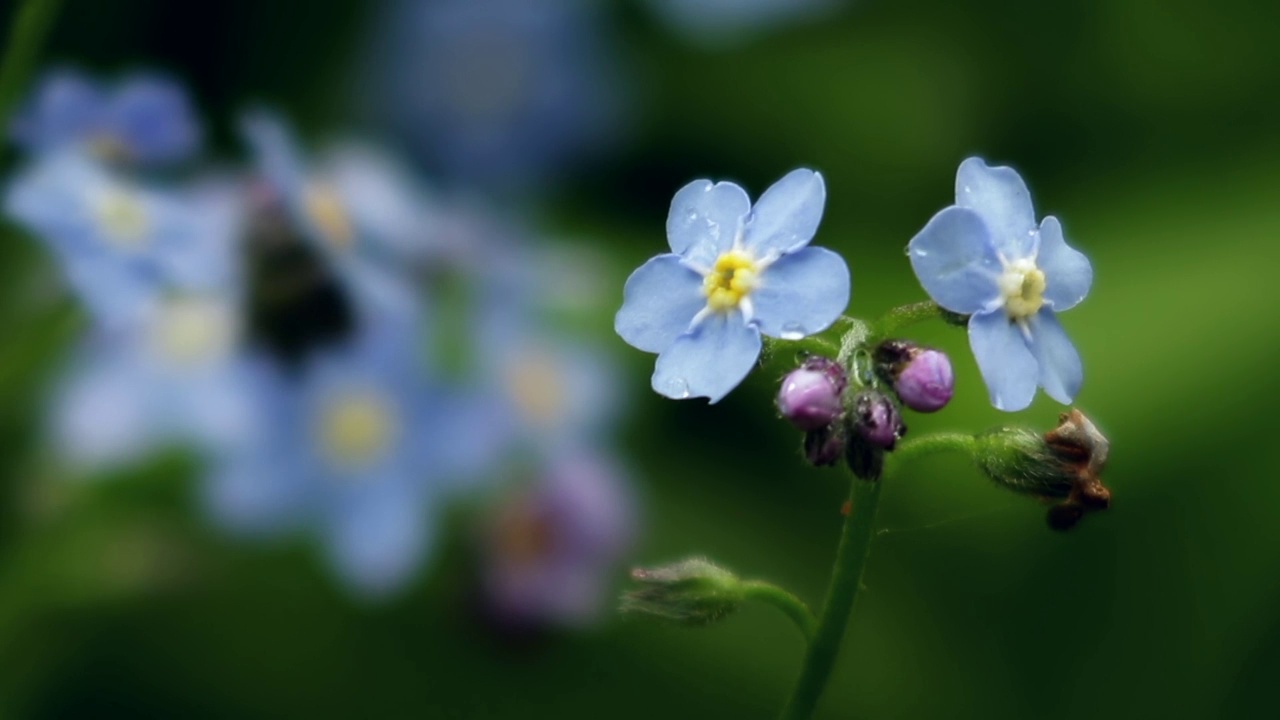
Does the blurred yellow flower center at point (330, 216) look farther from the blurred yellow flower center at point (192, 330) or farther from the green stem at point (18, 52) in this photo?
the green stem at point (18, 52)

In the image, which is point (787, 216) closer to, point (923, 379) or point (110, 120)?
point (923, 379)

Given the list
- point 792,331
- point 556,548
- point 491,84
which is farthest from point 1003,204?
point 491,84

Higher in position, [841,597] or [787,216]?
[787,216]

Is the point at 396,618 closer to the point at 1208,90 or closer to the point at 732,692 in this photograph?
the point at 732,692

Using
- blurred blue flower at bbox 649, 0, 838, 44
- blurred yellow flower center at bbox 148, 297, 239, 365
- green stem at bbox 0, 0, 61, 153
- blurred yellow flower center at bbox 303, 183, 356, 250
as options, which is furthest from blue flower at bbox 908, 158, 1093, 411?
blurred blue flower at bbox 649, 0, 838, 44

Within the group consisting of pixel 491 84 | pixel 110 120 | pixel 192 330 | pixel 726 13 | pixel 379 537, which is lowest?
pixel 379 537

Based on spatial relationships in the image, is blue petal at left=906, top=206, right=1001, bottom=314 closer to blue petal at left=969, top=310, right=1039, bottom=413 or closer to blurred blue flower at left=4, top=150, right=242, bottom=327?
blue petal at left=969, top=310, right=1039, bottom=413
